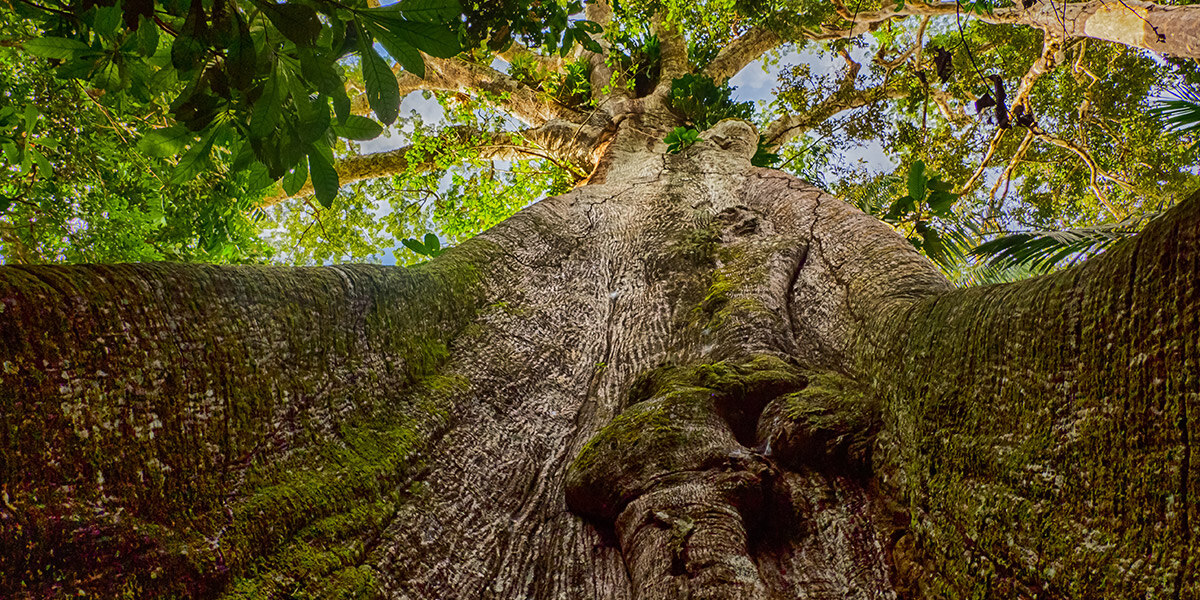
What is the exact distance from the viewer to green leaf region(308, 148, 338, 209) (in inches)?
64.2

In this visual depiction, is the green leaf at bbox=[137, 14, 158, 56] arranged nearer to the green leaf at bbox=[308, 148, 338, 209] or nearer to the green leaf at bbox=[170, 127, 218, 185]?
the green leaf at bbox=[170, 127, 218, 185]

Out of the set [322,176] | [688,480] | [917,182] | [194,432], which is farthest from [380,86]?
[917,182]

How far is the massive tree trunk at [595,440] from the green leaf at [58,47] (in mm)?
883

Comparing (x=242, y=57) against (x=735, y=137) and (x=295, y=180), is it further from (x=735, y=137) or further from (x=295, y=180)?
(x=735, y=137)

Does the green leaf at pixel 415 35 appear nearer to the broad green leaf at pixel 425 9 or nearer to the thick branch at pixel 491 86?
the broad green leaf at pixel 425 9

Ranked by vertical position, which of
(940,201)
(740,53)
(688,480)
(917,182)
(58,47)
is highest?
(740,53)

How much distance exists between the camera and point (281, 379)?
1.58m

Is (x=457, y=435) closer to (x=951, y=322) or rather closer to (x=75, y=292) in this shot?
(x=75, y=292)

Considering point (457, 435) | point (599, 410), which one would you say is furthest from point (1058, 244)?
point (457, 435)

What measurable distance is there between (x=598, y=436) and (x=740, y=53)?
7134 mm

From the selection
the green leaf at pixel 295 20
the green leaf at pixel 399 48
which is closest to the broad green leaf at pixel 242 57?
the green leaf at pixel 295 20

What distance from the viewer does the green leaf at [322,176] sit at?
163 cm

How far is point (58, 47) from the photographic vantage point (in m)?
1.75

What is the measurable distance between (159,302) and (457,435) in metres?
0.84
